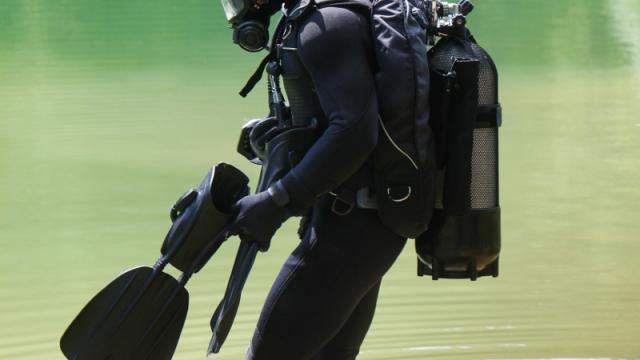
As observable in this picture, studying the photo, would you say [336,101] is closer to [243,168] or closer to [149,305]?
[149,305]

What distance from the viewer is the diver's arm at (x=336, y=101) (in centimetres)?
303

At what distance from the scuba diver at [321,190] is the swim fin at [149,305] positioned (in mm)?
136

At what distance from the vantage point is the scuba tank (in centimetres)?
324

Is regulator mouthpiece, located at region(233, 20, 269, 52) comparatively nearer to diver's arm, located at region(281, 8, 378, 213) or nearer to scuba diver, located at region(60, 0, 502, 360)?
scuba diver, located at region(60, 0, 502, 360)

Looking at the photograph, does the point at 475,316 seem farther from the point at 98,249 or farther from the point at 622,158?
the point at 622,158

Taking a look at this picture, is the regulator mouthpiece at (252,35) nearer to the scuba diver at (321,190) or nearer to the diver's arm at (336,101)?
the scuba diver at (321,190)

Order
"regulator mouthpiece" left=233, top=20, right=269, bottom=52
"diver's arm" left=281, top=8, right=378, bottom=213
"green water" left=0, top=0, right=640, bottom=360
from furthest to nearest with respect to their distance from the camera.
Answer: "green water" left=0, top=0, right=640, bottom=360 < "regulator mouthpiece" left=233, top=20, right=269, bottom=52 < "diver's arm" left=281, top=8, right=378, bottom=213

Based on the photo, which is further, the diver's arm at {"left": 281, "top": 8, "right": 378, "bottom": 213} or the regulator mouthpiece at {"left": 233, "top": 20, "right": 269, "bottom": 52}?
the regulator mouthpiece at {"left": 233, "top": 20, "right": 269, "bottom": 52}

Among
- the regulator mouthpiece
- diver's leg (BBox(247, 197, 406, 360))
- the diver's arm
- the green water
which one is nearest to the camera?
the diver's arm

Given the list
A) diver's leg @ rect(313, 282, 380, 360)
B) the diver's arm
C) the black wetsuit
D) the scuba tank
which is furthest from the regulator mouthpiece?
diver's leg @ rect(313, 282, 380, 360)

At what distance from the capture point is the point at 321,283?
3188 millimetres

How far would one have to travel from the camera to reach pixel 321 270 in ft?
10.5

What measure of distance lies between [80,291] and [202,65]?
7220mm

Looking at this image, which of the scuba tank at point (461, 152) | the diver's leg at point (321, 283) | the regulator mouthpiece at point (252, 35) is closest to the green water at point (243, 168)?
the scuba tank at point (461, 152)
